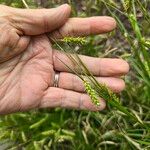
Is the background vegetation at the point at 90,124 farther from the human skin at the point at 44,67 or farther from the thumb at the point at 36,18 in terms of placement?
the thumb at the point at 36,18

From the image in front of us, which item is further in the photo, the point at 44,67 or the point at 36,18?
the point at 44,67

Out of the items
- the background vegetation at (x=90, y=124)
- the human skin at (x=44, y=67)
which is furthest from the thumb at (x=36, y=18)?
the background vegetation at (x=90, y=124)

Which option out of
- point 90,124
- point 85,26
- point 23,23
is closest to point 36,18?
point 23,23

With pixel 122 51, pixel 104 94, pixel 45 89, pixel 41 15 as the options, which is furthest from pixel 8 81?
pixel 122 51

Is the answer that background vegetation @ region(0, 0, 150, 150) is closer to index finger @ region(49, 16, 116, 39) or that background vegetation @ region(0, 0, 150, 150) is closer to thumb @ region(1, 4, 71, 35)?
index finger @ region(49, 16, 116, 39)

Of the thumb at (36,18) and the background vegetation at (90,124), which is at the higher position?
the thumb at (36,18)

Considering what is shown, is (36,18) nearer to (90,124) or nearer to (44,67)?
(44,67)

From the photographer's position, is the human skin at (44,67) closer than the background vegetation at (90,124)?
Yes
